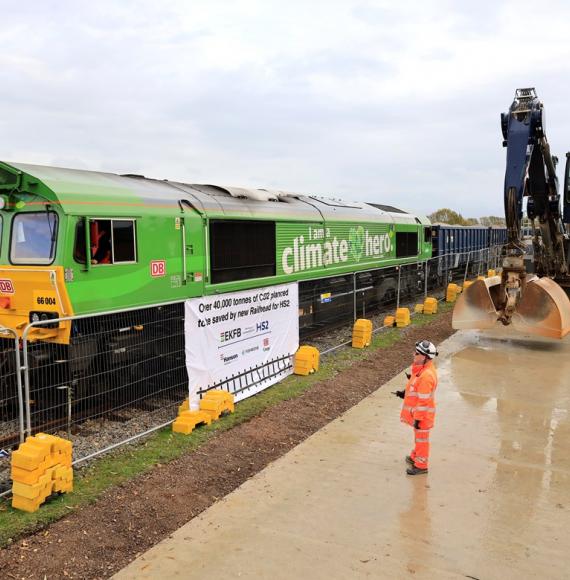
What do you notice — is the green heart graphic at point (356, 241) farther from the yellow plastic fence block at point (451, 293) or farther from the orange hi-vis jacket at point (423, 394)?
the orange hi-vis jacket at point (423, 394)

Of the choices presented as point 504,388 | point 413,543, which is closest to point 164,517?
point 413,543

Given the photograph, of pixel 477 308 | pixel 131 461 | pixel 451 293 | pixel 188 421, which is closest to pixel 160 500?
pixel 131 461

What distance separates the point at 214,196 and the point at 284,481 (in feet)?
18.2

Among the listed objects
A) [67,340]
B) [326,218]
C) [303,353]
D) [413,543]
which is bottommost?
[413,543]

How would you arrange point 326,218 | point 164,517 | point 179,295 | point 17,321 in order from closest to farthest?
point 164,517 < point 17,321 < point 179,295 < point 326,218

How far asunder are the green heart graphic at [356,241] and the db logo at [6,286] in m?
8.37

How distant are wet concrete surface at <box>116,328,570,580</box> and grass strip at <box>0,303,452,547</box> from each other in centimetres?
105

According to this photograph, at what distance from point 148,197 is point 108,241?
1.04 m

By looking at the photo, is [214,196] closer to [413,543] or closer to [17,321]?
[17,321]

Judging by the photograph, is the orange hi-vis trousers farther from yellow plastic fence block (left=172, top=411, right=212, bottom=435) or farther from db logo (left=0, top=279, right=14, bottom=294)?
db logo (left=0, top=279, right=14, bottom=294)

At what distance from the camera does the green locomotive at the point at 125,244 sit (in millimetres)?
6527

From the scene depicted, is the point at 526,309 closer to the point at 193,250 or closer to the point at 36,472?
the point at 193,250

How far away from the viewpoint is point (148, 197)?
7.69m

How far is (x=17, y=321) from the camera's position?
6.82 metres
